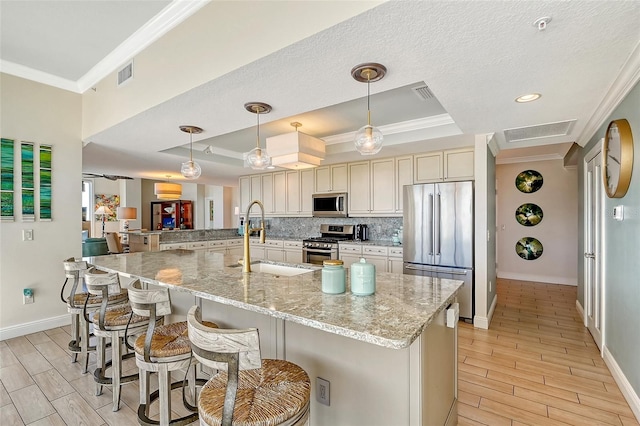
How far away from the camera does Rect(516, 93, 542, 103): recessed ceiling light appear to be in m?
2.26

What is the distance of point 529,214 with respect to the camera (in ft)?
20.0

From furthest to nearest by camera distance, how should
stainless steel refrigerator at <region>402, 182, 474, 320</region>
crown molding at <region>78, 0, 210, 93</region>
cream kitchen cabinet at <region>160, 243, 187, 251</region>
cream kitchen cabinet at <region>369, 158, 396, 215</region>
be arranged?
cream kitchen cabinet at <region>160, 243, 187, 251</region>
cream kitchen cabinet at <region>369, 158, 396, 215</region>
stainless steel refrigerator at <region>402, 182, 474, 320</region>
crown molding at <region>78, 0, 210, 93</region>

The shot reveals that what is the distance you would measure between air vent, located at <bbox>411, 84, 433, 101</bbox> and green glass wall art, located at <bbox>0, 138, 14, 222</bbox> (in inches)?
171

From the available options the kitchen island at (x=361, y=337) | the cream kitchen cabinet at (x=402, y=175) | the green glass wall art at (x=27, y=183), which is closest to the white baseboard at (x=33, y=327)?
the green glass wall art at (x=27, y=183)

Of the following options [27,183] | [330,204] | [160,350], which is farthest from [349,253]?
[27,183]

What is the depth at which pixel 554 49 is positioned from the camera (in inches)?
63.5

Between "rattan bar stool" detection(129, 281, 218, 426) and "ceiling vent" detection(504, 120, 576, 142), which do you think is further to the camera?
"ceiling vent" detection(504, 120, 576, 142)

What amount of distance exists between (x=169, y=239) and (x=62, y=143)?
2500 millimetres

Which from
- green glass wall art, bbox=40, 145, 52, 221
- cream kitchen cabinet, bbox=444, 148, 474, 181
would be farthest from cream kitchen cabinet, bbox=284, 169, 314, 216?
green glass wall art, bbox=40, 145, 52, 221

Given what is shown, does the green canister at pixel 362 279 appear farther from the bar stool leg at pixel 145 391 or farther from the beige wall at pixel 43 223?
the beige wall at pixel 43 223

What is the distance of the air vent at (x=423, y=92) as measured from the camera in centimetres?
264

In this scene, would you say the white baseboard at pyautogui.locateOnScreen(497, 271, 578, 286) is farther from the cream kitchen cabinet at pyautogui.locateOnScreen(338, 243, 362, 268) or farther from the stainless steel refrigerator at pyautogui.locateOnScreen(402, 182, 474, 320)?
the cream kitchen cabinet at pyautogui.locateOnScreen(338, 243, 362, 268)

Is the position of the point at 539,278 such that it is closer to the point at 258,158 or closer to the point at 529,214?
the point at 529,214

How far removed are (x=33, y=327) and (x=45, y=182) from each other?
1686 millimetres
